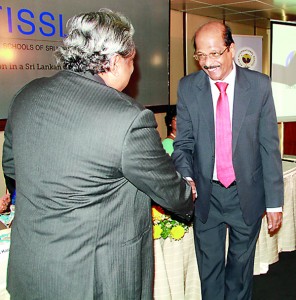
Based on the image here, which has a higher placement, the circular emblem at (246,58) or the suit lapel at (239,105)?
the circular emblem at (246,58)

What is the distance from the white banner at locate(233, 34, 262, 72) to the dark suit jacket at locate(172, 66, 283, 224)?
3.16 metres

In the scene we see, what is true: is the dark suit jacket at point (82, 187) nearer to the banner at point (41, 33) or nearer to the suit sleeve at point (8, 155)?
the suit sleeve at point (8, 155)

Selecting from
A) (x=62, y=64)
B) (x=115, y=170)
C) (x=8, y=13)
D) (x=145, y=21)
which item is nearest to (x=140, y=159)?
(x=115, y=170)

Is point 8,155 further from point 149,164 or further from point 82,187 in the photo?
point 149,164

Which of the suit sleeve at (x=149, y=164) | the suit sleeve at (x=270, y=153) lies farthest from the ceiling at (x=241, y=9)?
the suit sleeve at (x=149, y=164)

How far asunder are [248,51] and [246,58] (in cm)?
9

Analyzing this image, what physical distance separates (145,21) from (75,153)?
10.5 feet

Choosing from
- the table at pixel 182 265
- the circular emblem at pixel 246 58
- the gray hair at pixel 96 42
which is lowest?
the table at pixel 182 265

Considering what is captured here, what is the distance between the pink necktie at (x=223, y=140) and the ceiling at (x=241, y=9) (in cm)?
273

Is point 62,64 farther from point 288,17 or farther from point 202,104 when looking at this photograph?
point 288,17

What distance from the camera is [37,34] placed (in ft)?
10.2

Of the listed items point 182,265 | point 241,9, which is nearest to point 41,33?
point 182,265

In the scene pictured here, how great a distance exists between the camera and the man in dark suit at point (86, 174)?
997 millimetres

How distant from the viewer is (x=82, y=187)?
39.9 inches
